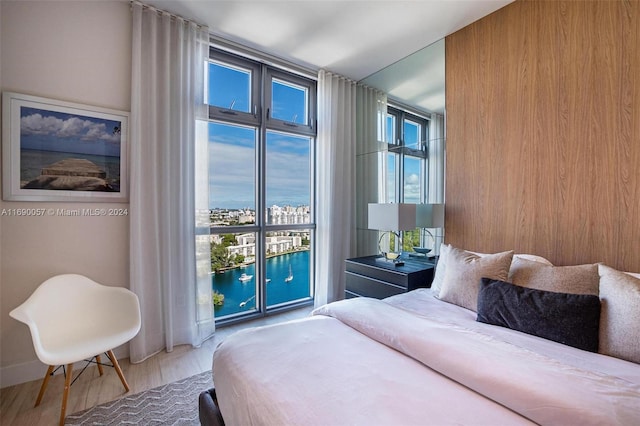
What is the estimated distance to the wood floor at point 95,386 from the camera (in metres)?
1.72

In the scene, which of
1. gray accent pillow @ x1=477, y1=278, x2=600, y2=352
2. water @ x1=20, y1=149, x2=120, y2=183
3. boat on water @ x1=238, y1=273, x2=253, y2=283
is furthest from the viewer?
boat on water @ x1=238, y1=273, x2=253, y2=283

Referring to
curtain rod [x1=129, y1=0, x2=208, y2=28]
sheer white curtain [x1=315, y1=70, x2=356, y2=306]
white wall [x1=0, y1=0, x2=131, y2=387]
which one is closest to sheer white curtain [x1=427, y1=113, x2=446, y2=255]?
sheer white curtain [x1=315, y1=70, x2=356, y2=306]

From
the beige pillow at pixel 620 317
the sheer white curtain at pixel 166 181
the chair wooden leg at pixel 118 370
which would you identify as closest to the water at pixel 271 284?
the sheer white curtain at pixel 166 181

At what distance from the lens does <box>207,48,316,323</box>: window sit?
3.08 metres

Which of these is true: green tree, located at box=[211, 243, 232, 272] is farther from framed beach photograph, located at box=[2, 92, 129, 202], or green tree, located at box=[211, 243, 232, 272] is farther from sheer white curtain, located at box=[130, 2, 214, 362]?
framed beach photograph, located at box=[2, 92, 129, 202]

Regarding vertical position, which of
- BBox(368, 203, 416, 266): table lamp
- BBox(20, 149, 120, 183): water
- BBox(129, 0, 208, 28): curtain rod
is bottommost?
BBox(368, 203, 416, 266): table lamp

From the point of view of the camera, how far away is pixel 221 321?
3.07m

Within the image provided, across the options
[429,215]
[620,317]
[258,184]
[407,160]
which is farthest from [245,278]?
[620,317]

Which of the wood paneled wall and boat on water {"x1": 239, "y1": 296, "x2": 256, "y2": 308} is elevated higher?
the wood paneled wall

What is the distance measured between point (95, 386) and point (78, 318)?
483 millimetres

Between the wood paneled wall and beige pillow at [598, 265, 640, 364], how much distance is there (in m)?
0.52

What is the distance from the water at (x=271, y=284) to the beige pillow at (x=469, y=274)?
6.58 ft

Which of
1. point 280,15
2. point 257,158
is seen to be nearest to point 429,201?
point 257,158

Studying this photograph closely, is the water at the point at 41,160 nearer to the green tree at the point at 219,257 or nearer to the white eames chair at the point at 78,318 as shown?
the white eames chair at the point at 78,318
